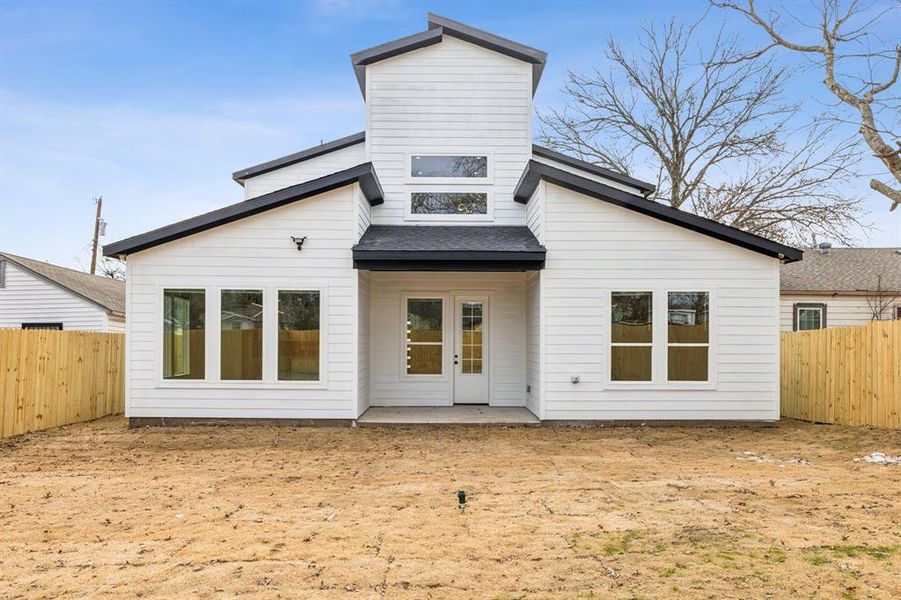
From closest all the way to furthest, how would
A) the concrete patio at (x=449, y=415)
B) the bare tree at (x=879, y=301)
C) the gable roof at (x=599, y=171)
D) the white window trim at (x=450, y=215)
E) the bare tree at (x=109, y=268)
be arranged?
the concrete patio at (x=449, y=415) < the white window trim at (x=450, y=215) < the gable roof at (x=599, y=171) < the bare tree at (x=879, y=301) < the bare tree at (x=109, y=268)

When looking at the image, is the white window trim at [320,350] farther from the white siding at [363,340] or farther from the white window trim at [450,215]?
the white window trim at [450,215]

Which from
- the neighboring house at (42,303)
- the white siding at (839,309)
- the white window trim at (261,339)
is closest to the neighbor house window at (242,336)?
the white window trim at (261,339)

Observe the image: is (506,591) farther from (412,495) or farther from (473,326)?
(473,326)

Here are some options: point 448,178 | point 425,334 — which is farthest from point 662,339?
point 448,178

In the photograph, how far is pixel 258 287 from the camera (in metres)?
10.1

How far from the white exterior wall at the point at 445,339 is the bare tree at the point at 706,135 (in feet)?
36.8

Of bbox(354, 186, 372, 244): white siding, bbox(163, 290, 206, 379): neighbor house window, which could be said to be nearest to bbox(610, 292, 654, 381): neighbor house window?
bbox(354, 186, 372, 244): white siding

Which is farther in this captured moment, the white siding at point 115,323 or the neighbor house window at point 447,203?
the white siding at point 115,323

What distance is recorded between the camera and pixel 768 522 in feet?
16.5

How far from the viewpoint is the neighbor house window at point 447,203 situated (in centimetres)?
1200

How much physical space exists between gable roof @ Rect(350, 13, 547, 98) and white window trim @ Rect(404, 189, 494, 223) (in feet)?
8.67

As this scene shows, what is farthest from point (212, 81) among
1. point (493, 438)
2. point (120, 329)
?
point (493, 438)

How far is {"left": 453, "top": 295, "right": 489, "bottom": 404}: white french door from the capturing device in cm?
1218

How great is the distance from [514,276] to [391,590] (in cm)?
895
